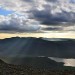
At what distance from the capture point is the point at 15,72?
6131 cm

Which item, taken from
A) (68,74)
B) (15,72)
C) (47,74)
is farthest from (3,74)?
(68,74)

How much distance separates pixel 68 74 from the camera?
61875 millimetres

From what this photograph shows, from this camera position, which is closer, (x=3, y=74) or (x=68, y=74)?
(x=3, y=74)

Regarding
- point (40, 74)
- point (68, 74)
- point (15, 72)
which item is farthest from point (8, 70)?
point (68, 74)

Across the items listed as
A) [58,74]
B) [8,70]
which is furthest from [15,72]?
[58,74]

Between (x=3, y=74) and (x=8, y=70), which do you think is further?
(x=8, y=70)

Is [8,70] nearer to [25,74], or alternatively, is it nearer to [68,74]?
[25,74]

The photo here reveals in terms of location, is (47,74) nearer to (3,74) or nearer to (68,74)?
(68,74)

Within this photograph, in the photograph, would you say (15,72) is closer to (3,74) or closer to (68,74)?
(3,74)

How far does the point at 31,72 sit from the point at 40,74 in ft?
8.11

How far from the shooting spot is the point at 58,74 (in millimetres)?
61500

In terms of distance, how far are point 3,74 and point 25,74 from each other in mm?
3859

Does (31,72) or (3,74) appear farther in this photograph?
(31,72)

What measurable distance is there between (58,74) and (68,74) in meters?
1.85
